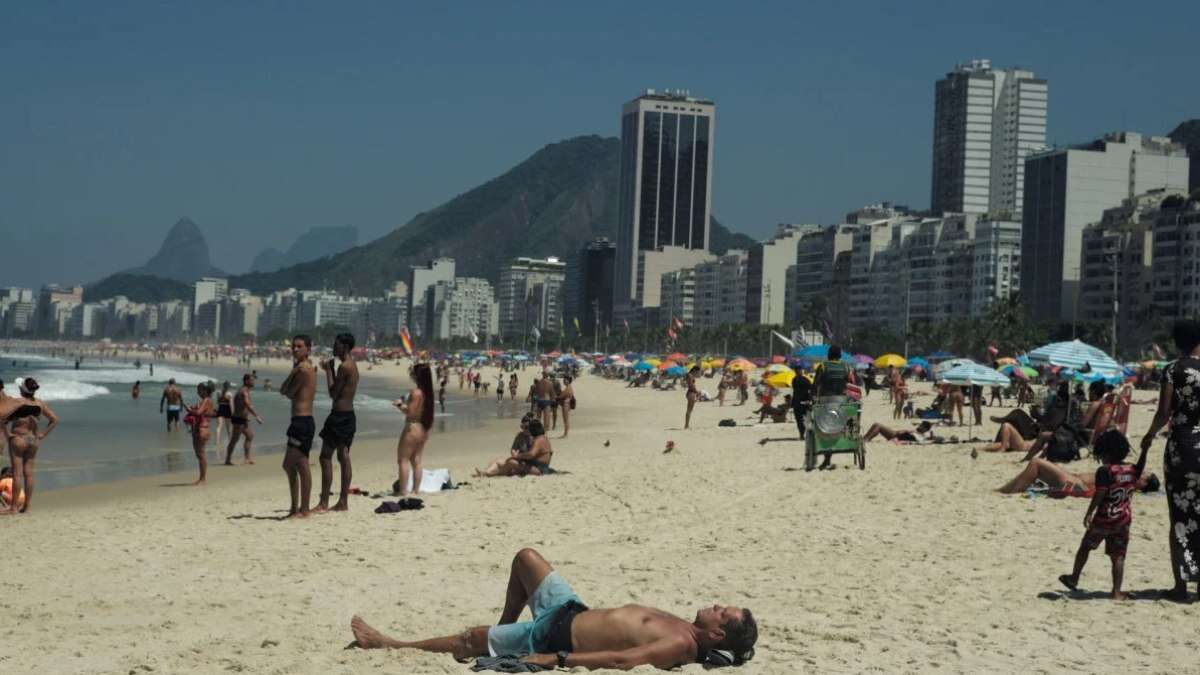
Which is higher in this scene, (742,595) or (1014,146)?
(1014,146)

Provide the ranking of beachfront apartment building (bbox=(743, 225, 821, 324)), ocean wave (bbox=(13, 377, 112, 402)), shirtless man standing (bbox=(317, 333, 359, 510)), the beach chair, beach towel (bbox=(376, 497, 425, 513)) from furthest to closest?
beachfront apartment building (bbox=(743, 225, 821, 324)), ocean wave (bbox=(13, 377, 112, 402)), the beach chair, beach towel (bbox=(376, 497, 425, 513)), shirtless man standing (bbox=(317, 333, 359, 510))

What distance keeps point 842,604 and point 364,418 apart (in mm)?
31652

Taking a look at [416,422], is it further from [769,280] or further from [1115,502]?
[769,280]

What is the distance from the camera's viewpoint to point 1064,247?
353 ft

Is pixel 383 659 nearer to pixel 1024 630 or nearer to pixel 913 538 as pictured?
pixel 1024 630

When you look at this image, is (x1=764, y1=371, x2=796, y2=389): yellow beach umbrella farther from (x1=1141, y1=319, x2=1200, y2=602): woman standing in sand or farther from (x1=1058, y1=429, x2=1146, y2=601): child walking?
(x1=1141, y1=319, x2=1200, y2=602): woman standing in sand

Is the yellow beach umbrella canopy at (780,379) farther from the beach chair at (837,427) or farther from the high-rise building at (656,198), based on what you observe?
the high-rise building at (656,198)

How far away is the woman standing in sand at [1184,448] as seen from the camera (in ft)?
23.0

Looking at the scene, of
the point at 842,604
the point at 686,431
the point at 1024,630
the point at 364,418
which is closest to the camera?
the point at 1024,630

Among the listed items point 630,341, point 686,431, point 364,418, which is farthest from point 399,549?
point 630,341

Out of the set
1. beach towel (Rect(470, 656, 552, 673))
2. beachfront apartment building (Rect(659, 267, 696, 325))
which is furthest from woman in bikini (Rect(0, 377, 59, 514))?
beachfront apartment building (Rect(659, 267, 696, 325))

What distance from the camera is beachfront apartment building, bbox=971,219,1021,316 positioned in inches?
4237

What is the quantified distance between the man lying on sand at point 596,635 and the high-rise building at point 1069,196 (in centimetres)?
10293

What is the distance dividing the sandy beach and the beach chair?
1.36 feet
